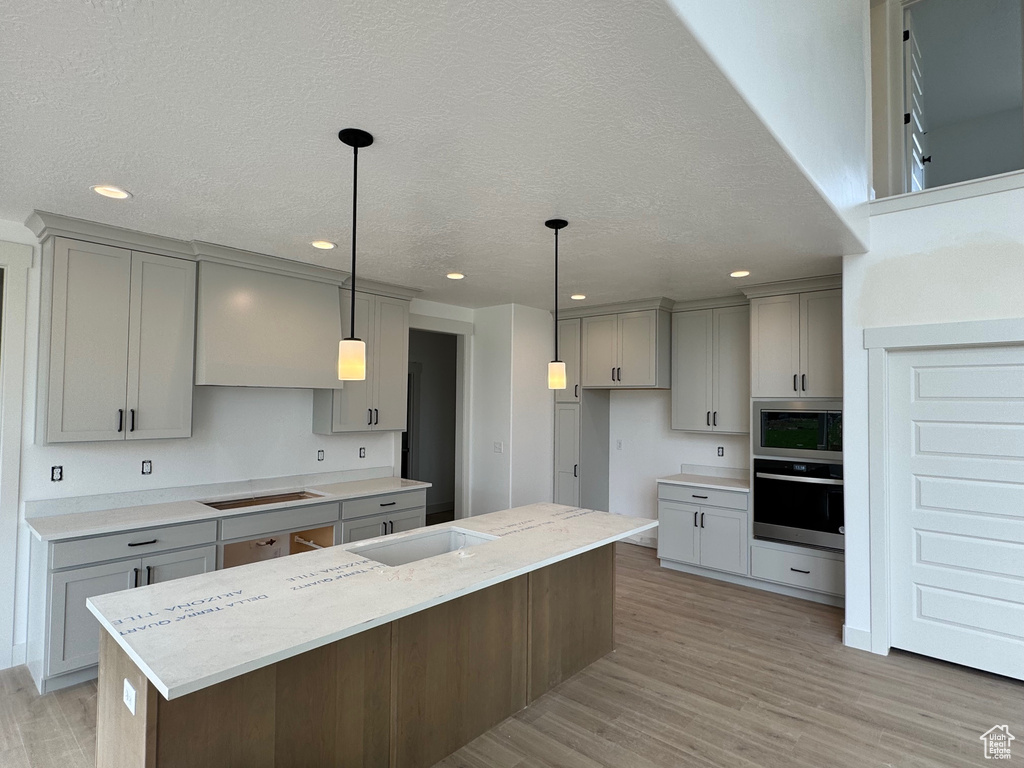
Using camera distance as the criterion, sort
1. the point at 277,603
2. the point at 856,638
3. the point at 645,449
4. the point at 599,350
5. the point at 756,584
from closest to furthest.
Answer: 1. the point at 277,603
2. the point at 856,638
3. the point at 756,584
4. the point at 599,350
5. the point at 645,449

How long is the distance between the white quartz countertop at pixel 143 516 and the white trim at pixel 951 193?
3980mm

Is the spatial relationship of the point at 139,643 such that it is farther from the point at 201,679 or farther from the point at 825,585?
the point at 825,585

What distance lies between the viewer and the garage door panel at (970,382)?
3.08m

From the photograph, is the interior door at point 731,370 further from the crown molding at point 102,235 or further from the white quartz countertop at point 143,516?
the crown molding at point 102,235

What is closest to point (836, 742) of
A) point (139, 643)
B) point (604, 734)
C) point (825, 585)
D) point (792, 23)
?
point (604, 734)

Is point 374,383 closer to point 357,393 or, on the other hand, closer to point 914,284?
point 357,393

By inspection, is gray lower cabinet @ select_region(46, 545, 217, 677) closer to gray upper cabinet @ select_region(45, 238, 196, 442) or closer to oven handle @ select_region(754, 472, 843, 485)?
gray upper cabinet @ select_region(45, 238, 196, 442)

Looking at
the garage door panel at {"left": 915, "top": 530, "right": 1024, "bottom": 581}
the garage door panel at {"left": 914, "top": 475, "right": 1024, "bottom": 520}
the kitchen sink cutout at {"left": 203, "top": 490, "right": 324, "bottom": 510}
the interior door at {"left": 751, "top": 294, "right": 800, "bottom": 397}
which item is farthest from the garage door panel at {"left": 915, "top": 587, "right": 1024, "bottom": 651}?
the kitchen sink cutout at {"left": 203, "top": 490, "right": 324, "bottom": 510}

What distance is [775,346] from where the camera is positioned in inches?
178

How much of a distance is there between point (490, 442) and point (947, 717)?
12.8 ft

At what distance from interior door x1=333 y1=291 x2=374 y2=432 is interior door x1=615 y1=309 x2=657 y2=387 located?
246cm

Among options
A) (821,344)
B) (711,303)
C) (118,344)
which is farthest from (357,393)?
(821,344)

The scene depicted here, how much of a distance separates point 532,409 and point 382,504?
201 centimetres

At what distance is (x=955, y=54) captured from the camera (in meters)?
4.22
